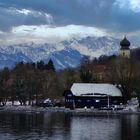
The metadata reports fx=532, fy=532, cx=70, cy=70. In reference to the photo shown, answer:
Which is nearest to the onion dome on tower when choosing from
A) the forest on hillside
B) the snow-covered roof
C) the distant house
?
the forest on hillside

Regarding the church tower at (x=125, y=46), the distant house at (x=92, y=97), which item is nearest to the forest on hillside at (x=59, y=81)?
the distant house at (x=92, y=97)

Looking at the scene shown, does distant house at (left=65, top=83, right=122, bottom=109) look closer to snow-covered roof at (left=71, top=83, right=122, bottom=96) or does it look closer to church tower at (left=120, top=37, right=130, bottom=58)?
snow-covered roof at (left=71, top=83, right=122, bottom=96)

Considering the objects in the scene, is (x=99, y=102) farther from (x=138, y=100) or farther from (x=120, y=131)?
(x=120, y=131)

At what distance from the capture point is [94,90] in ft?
374

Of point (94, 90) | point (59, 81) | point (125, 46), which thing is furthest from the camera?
point (125, 46)

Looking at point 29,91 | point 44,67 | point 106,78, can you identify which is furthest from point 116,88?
point 44,67

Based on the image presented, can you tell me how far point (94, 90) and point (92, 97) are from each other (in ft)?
5.13

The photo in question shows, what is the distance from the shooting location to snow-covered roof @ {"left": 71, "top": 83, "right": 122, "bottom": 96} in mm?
113562

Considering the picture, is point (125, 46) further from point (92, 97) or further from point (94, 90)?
point (92, 97)

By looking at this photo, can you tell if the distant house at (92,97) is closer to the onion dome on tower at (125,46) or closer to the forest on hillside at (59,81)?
the forest on hillside at (59,81)

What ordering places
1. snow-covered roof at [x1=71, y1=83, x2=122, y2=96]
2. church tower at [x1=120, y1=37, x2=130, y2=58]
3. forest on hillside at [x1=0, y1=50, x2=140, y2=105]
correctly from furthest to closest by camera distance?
church tower at [x1=120, y1=37, x2=130, y2=58] → forest on hillside at [x1=0, y1=50, x2=140, y2=105] → snow-covered roof at [x1=71, y1=83, x2=122, y2=96]

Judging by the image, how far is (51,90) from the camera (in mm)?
136500

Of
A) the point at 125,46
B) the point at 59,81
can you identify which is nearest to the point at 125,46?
the point at 125,46

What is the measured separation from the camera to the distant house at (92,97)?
4473 inches
